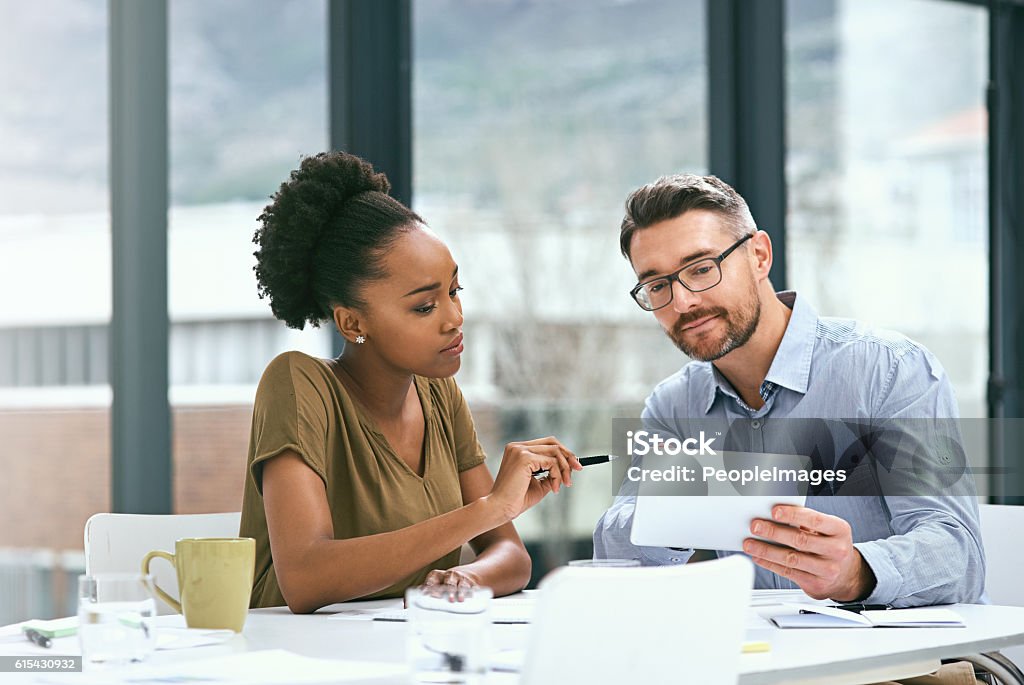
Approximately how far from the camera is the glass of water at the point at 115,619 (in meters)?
1.30

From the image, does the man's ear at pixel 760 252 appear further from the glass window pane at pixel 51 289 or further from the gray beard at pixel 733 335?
the glass window pane at pixel 51 289

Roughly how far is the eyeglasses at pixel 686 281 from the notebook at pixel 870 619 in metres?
0.77

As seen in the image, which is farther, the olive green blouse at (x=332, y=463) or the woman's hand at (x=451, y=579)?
the olive green blouse at (x=332, y=463)

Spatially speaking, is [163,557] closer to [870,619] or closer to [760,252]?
[870,619]

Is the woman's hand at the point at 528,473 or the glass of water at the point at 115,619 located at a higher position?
the woman's hand at the point at 528,473

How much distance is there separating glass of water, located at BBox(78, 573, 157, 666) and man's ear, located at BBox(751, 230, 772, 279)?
144 centimetres

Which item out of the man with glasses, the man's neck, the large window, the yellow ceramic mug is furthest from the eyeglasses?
the large window

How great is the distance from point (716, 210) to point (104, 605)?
1.46m

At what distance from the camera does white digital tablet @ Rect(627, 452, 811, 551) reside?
1558 mm

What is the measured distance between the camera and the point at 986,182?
423 cm

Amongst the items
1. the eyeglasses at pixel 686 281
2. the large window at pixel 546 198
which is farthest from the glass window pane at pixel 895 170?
the eyeglasses at pixel 686 281

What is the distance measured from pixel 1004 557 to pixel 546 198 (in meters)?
1.76

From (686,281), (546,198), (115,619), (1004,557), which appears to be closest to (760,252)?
(686,281)

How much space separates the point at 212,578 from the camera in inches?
59.0
